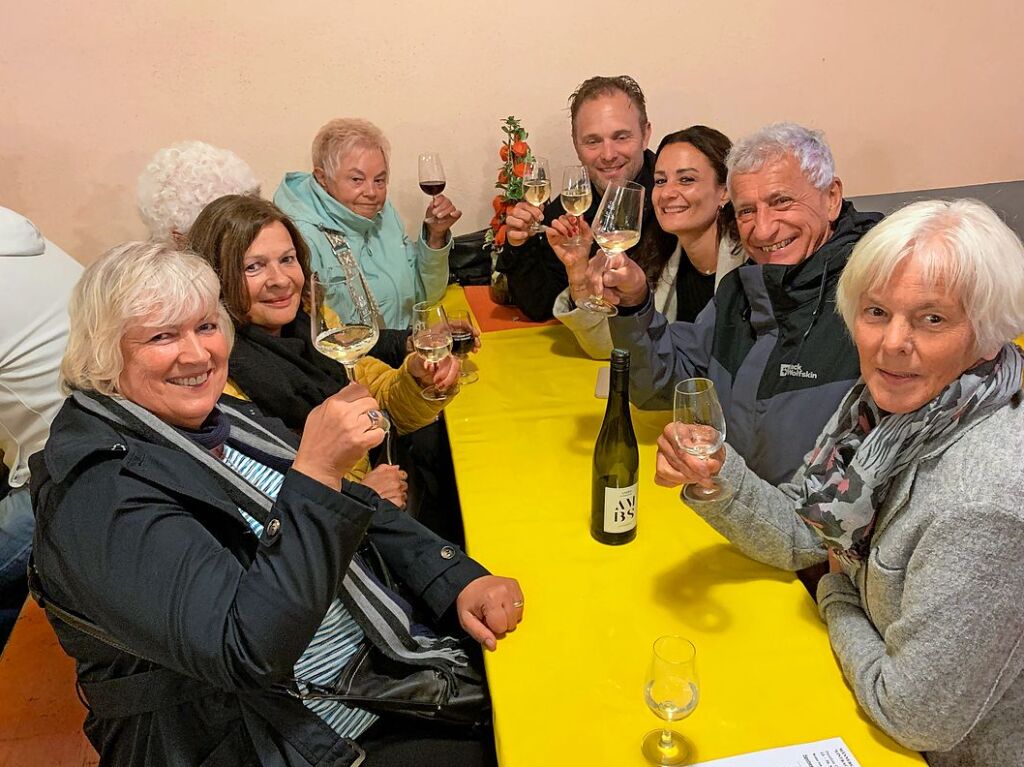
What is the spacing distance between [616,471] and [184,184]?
152cm

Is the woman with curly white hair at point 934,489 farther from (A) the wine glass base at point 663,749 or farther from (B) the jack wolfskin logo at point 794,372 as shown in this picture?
(B) the jack wolfskin logo at point 794,372

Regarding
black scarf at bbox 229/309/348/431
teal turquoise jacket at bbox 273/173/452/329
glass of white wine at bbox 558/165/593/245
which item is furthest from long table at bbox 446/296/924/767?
teal turquoise jacket at bbox 273/173/452/329

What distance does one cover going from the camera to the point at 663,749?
0.94 metres

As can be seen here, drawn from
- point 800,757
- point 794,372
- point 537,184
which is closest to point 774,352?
point 794,372

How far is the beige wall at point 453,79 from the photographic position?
2.70 m

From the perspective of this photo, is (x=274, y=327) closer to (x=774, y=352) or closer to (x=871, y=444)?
(x=774, y=352)

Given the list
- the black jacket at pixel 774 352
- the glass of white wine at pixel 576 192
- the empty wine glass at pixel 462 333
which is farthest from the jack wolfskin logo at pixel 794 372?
the empty wine glass at pixel 462 333

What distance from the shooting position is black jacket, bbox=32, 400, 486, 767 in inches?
37.0

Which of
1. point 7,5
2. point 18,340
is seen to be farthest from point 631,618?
point 7,5

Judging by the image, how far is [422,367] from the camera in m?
1.80

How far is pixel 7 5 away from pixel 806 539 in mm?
3114

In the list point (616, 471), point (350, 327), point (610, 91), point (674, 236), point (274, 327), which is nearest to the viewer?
point (350, 327)

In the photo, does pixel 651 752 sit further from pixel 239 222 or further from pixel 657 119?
pixel 657 119

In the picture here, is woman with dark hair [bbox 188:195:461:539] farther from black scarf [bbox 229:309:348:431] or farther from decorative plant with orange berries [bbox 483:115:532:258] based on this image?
decorative plant with orange berries [bbox 483:115:532:258]
